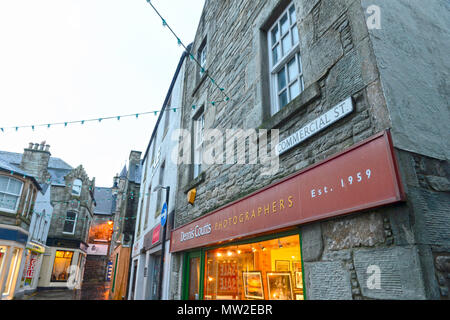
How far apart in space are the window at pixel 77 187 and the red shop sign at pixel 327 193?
28.2m

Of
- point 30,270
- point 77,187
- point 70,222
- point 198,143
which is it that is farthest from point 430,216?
point 77,187

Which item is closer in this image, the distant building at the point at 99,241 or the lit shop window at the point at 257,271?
the lit shop window at the point at 257,271

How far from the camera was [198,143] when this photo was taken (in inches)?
290

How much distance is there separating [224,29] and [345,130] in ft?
16.0

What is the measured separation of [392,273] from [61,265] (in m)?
30.6

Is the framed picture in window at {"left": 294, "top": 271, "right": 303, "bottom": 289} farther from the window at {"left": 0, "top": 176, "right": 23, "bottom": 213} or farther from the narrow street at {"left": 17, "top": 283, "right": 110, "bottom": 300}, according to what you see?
the window at {"left": 0, "top": 176, "right": 23, "bottom": 213}

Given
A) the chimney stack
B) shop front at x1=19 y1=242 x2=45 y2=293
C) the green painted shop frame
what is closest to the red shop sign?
the green painted shop frame

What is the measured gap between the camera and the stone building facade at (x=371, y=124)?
2.19 metres

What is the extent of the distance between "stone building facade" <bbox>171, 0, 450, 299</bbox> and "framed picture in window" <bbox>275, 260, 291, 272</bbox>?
856 mm

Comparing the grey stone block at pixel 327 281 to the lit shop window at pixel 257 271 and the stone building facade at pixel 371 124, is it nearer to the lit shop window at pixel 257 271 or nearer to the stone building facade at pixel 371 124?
the stone building facade at pixel 371 124

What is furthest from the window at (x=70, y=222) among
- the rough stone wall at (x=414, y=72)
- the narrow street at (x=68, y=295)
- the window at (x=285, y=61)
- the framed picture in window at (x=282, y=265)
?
the rough stone wall at (x=414, y=72)

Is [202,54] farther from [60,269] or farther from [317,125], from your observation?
[60,269]

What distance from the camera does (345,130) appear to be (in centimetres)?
281

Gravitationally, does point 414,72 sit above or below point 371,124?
above
